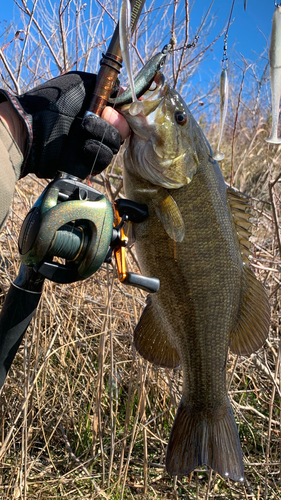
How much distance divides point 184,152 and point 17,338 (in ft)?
3.16

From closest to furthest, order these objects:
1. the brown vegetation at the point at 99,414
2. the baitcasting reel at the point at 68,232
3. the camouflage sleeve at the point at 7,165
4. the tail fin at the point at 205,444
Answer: the baitcasting reel at the point at 68,232
the camouflage sleeve at the point at 7,165
the tail fin at the point at 205,444
the brown vegetation at the point at 99,414

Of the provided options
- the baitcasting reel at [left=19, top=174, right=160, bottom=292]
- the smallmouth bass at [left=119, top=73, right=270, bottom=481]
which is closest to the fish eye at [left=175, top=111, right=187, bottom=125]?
the smallmouth bass at [left=119, top=73, right=270, bottom=481]

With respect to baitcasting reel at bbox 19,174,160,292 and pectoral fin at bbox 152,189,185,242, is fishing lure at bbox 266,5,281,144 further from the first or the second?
pectoral fin at bbox 152,189,185,242

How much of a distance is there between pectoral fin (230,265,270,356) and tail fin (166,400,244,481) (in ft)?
0.92

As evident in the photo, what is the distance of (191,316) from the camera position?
1744mm

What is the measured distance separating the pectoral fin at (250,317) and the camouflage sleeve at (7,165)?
41.1 inches

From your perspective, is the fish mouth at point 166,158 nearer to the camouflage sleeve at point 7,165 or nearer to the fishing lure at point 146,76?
the fishing lure at point 146,76

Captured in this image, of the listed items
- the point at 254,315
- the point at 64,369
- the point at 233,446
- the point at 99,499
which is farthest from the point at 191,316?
the point at 99,499

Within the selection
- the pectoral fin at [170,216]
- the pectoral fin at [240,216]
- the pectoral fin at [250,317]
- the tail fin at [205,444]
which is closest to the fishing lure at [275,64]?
the pectoral fin at [170,216]

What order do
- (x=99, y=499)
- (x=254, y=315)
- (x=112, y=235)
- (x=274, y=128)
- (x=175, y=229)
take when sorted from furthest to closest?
(x=99, y=499)
(x=254, y=315)
(x=175, y=229)
(x=112, y=235)
(x=274, y=128)

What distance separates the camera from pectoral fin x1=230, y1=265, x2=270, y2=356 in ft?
6.03

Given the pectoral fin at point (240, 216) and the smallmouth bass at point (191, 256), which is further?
the pectoral fin at point (240, 216)

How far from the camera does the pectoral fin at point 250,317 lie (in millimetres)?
1837

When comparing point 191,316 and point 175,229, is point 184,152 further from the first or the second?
point 191,316
